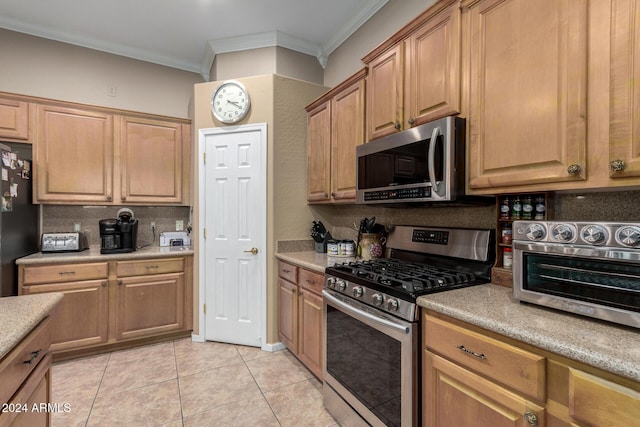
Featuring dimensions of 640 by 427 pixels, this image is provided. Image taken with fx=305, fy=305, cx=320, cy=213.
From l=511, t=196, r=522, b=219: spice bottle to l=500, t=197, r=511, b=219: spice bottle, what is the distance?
21 mm

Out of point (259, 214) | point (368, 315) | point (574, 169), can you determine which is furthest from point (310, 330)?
point (574, 169)

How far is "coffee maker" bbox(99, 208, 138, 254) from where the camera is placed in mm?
2898

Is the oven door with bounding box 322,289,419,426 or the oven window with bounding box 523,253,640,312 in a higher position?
the oven window with bounding box 523,253,640,312

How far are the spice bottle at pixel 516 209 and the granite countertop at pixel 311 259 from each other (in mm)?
1168

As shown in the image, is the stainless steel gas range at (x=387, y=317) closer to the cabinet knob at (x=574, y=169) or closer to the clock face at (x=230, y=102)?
the cabinet knob at (x=574, y=169)

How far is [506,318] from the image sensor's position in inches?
42.1

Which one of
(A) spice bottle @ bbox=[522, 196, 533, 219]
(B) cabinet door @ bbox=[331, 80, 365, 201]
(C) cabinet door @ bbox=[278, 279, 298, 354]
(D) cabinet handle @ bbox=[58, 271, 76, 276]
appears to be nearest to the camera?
(A) spice bottle @ bbox=[522, 196, 533, 219]

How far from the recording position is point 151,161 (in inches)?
128

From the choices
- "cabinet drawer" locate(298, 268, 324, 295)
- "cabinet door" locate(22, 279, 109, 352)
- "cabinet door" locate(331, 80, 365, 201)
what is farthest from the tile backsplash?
"cabinet door" locate(331, 80, 365, 201)

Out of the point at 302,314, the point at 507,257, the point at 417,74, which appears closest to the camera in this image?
the point at 507,257

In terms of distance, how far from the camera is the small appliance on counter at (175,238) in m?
3.37

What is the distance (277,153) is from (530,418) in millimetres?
2497

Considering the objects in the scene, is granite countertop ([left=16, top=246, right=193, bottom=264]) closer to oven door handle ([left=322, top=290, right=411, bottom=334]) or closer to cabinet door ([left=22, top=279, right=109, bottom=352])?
cabinet door ([left=22, top=279, right=109, bottom=352])

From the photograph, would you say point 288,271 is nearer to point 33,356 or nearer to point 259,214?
point 259,214
